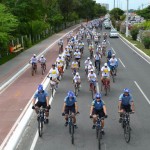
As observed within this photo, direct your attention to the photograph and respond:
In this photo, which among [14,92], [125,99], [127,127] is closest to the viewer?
[127,127]

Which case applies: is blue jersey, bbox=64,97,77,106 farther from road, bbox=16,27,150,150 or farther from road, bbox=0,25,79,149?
road, bbox=0,25,79,149

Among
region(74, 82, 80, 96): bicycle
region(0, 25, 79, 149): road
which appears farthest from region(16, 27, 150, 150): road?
region(0, 25, 79, 149): road

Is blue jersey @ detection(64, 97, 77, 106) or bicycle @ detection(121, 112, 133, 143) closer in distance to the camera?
bicycle @ detection(121, 112, 133, 143)

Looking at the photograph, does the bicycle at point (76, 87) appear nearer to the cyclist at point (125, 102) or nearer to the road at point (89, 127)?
the road at point (89, 127)

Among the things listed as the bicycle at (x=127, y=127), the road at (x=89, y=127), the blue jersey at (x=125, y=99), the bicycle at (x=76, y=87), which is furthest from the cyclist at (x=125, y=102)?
the bicycle at (x=76, y=87)

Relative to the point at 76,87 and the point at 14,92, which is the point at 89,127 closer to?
the point at 76,87

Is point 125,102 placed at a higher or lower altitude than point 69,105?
higher

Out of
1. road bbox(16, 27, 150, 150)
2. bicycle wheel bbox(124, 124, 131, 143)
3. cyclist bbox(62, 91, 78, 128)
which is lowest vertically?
road bbox(16, 27, 150, 150)

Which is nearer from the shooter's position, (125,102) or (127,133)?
(127,133)

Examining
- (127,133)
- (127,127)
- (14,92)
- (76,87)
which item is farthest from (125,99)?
(14,92)

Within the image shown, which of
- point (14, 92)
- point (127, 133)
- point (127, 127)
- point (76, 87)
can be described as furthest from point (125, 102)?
point (14, 92)

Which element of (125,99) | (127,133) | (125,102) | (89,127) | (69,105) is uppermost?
(125,99)

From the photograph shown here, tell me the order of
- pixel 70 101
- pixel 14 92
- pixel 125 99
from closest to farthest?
pixel 125 99 → pixel 70 101 → pixel 14 92

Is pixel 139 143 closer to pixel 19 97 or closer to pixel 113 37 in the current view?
pixel 19 97
